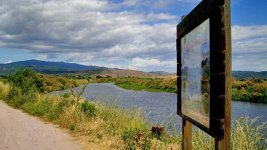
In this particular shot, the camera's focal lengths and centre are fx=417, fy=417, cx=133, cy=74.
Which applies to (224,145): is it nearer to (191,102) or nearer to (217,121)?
(217,121)

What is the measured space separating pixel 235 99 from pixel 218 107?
34664 millimetres

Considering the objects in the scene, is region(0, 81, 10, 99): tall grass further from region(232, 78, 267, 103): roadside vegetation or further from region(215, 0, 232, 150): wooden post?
region(215, 0, 232, 150): wooden post

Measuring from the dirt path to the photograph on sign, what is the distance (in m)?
4.41

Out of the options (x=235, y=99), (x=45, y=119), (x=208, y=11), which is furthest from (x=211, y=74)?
(x=235, y=99)

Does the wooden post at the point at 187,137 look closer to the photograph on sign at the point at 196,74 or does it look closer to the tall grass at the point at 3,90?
the photograph on sign at the point at 196,74

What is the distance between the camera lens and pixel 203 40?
214 inches

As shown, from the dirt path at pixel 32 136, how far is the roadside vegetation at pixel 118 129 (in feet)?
1.45

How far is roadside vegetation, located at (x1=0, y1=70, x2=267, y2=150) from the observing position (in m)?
8.22

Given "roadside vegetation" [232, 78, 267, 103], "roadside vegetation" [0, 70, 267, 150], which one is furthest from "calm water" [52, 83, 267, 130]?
"roadside vegetation" [232, 78, 267, 103]

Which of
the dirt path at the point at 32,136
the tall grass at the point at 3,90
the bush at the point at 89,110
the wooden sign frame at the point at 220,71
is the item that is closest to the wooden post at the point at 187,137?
the wooden sign frame at the point at 220,71

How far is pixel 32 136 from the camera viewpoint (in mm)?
11828

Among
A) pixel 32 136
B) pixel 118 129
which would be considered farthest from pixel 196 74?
pixel 32 136

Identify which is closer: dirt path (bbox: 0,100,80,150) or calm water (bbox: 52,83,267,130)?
dirt path (bbox: 0,100,80,150)

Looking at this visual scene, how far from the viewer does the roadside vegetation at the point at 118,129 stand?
8219mm
